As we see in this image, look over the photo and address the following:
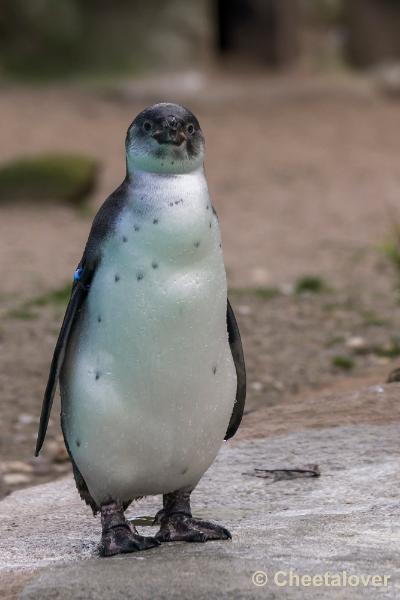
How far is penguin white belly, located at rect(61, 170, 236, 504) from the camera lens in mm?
3279

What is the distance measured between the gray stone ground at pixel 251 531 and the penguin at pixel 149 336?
184mm

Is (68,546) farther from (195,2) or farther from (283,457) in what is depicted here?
(195,2)

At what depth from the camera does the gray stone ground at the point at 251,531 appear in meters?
3.07

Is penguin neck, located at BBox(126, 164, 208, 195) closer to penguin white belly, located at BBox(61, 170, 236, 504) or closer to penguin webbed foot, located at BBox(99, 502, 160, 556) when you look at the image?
penguin white belly, located at BBox(61, 170, 236, 504)

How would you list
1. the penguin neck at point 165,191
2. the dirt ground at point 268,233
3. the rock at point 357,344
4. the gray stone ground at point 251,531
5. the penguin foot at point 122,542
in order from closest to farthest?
1. the gray stone ground at point 251,531
2. the penguin neck at point 165,191
3. the penguin foot at point 122,542
4. the dirt ground at point 268,233
5. the rock at point 357,344

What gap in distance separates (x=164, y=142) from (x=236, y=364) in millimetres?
710

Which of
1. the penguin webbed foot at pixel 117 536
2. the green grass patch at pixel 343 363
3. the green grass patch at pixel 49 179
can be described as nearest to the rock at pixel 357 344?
the green grass patch at pixel 343 363

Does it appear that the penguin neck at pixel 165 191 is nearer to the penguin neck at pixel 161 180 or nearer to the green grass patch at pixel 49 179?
the penguin neck at pixel 161 180

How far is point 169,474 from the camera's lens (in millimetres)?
3473

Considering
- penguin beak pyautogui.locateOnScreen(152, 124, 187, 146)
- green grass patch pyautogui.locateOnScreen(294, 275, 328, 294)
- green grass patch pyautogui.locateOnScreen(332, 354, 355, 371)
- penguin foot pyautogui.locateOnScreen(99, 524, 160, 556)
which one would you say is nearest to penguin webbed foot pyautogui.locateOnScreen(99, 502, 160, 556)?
penguin foot pyautogui.locateOnScreen(99, 524, 160, 556)

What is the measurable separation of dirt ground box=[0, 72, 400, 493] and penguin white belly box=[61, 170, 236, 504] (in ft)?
4.21

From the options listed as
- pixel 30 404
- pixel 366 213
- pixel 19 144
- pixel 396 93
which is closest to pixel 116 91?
pixel 19 144

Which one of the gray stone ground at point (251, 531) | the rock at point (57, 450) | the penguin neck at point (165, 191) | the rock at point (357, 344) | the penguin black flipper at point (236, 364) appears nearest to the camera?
the gray stone ground at point (251, 531)

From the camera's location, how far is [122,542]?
11.2 feet
